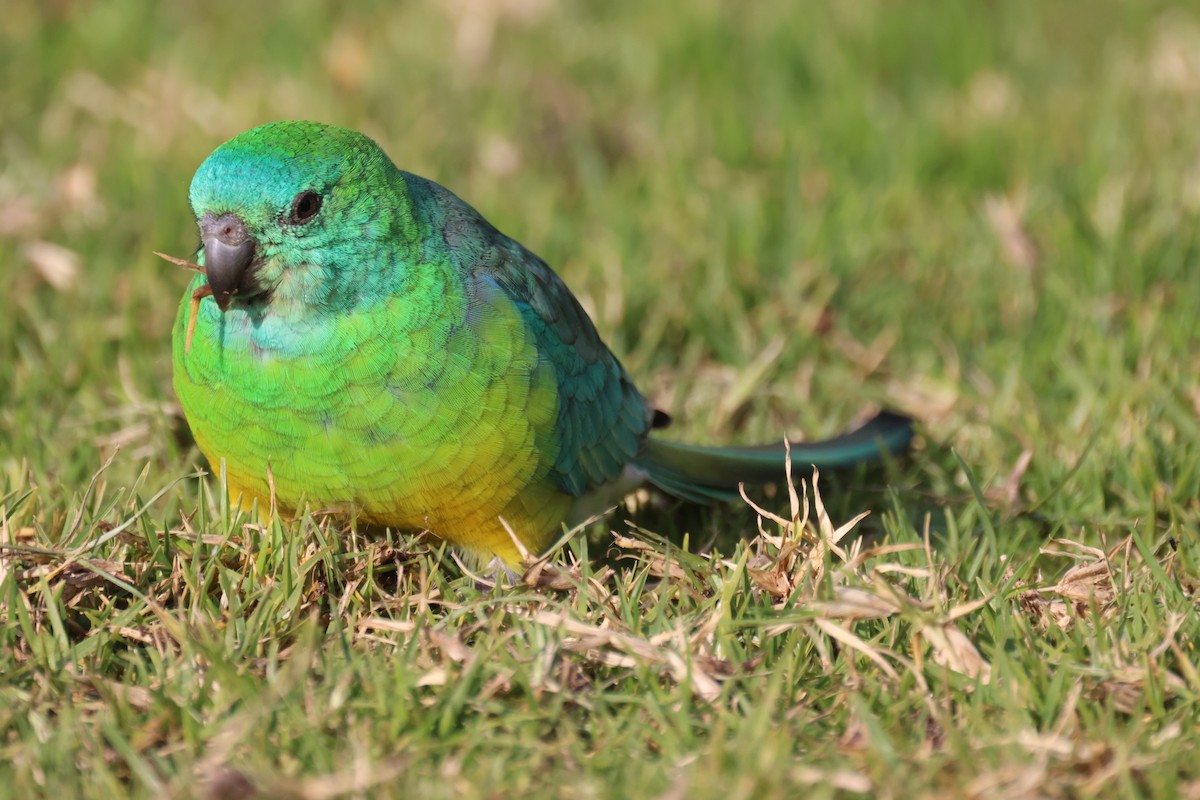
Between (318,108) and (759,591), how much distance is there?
3.43 metres

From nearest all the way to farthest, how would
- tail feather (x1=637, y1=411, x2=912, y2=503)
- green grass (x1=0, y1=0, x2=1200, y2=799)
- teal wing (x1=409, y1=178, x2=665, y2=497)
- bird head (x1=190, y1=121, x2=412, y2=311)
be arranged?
green grass (x1=0, y1=0, x2=1200, y2=799) → bird head (x1=190, y1=121, x2=412, y2=311) → teal wing (x1=409, y1=178, x2=665, y2=497) → tail feather (x1=637, y1=411, x2=912, y2=503)

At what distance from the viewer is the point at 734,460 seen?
3762 millimetres

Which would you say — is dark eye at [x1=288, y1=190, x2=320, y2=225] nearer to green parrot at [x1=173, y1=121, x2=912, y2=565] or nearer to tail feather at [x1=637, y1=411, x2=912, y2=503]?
green parrot at [x1=173, y1=121, x2=912, y2=565]

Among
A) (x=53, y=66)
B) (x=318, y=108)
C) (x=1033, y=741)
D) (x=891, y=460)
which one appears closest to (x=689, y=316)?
(x=891, y=460)

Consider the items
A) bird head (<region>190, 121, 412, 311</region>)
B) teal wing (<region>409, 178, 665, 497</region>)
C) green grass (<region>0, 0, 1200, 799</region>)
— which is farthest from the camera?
teal wing (<region>409, 178, 665, 497</region>)

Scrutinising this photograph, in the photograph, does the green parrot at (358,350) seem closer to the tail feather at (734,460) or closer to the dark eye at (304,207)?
the dark eye at (304,207)

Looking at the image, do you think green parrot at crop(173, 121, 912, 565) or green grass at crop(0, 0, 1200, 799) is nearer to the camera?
green grass at crop(0, 0, 1200, 799)

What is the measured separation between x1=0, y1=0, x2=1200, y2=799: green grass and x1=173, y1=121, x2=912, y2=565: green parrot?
17 cm

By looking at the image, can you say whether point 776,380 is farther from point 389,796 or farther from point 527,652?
point 389,796

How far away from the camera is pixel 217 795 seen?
7.81ft

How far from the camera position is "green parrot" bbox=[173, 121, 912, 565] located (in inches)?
118

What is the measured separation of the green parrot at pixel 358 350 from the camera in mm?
2990

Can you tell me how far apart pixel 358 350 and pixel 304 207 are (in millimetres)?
329

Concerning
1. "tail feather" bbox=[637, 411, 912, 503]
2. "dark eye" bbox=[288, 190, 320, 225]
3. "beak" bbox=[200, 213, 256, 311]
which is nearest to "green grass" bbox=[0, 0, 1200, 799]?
"tail feather" bbox=[637, 411, 912, 503]
